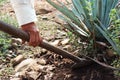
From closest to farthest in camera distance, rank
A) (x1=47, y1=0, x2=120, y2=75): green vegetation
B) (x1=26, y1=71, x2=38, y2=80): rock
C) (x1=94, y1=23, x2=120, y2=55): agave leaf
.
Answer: (x1=94, y1=23, x2=120, y2=55): agave leaf, (x1=47, y1=0, x2=120, y2=75): green vegetation, (x1=26, y1=71, x2=38, y2=80): rock

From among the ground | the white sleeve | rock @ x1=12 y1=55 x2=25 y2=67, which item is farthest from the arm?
rock @ x1=12 y1=55 x2=25 y2=67

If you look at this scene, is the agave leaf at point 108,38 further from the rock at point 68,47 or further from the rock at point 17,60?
the rock at point 17,60

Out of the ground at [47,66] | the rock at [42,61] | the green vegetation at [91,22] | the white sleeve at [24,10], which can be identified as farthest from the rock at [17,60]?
the white sleeve at [24,10]

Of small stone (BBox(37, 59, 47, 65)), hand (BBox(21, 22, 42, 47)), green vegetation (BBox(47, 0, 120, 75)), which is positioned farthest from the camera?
small stone (BBox(37, 59, 47, 65))

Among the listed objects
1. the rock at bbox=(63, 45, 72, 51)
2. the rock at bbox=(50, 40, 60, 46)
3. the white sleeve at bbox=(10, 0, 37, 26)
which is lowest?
the rock at bbox=(50, 40, 60, 46)

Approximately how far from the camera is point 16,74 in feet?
10.6

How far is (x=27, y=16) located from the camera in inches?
93.5

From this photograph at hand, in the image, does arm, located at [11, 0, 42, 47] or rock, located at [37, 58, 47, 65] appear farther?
rock, located at [37, 58, 47, 65]

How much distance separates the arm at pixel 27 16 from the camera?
231 cm

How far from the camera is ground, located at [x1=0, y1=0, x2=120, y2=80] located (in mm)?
2998

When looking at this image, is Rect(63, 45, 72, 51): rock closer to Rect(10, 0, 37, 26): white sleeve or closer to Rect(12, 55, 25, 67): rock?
Rect(12, 55, 25, 67): rock

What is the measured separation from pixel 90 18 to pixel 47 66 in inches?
24.9

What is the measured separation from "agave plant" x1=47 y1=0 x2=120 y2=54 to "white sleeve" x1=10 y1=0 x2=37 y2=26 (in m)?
0.69

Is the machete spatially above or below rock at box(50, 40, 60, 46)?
above
